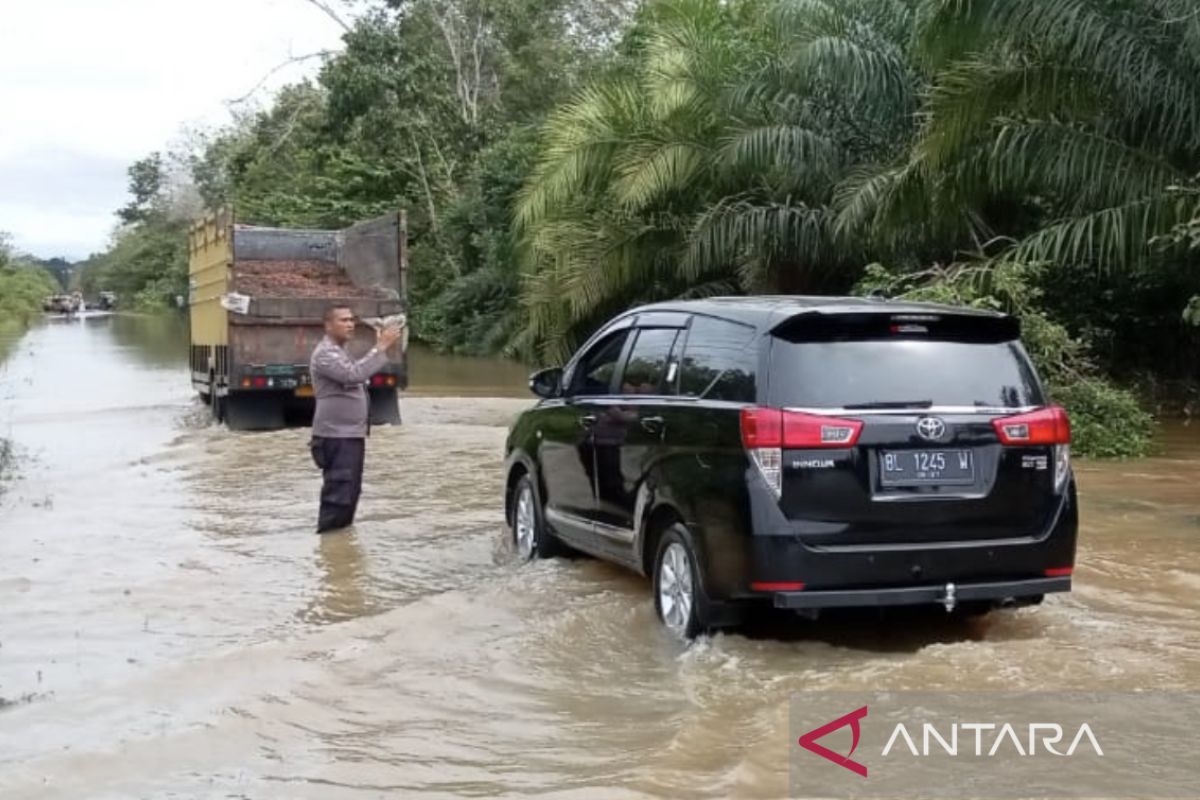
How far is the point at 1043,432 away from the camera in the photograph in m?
6.25

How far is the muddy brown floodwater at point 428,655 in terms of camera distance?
16.9 ft

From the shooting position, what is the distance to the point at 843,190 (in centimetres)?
1806

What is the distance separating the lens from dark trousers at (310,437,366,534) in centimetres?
996

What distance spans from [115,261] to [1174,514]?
109520 mm

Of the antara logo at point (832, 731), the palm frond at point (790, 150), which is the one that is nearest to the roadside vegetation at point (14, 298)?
the palm frond at point (790, 150)

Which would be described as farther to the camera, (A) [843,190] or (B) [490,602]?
(A) [843,190]

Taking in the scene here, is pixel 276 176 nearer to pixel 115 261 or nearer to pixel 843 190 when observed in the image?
pixel 843 190

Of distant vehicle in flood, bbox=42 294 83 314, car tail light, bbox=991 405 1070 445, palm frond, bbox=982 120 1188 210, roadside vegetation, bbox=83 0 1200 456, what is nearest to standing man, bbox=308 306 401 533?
car tail light, bbox=991 405 1070 445

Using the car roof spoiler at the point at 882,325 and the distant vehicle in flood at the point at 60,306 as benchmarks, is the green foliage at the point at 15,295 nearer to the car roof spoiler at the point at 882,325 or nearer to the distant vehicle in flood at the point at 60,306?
the distant vehicle in flood at the point at 60,306

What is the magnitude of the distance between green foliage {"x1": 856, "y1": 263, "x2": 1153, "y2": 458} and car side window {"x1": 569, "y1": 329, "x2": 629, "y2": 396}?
5.27 metres

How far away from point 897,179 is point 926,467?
1039 cm

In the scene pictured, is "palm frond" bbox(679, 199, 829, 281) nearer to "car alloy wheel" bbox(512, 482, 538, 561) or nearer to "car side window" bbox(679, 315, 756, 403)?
"car alloy wheel" bbox(512, 482, 538, 561)

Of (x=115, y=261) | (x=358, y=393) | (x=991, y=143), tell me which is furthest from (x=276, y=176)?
(x=115, y=261)

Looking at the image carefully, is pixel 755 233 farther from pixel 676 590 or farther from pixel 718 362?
pixel 676 590
